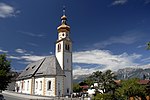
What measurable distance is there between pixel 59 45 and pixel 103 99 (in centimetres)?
3369

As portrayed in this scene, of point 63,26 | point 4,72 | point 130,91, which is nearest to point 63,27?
point 63,26

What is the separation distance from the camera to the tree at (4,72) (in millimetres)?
36144

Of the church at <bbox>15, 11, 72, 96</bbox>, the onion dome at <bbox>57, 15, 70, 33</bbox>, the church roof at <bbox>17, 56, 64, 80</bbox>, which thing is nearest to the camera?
the church at <bbox>15, 11, 72, 96</bbox>

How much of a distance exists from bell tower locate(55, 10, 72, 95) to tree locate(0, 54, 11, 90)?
102 ft

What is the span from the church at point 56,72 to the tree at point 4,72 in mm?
27876

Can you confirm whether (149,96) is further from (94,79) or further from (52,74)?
(52,74)

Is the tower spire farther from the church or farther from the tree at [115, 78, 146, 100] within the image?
the tree at [115, 78, 146, 100]

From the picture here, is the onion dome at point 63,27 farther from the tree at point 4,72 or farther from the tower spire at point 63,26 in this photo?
the tree at point 4,72

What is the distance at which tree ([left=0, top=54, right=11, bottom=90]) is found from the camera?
36.1m

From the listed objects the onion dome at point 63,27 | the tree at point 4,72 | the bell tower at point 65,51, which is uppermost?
the onion dome at point 63,27

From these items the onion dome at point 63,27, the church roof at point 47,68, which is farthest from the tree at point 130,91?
the onion dome at point 63,27

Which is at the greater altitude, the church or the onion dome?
the onion dome

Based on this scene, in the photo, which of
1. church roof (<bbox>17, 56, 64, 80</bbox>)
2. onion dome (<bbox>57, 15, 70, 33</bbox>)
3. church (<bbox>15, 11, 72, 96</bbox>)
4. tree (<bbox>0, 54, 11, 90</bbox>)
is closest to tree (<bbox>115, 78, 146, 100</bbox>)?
tree (<bbox>0, 54, 11, 90</bbox>)

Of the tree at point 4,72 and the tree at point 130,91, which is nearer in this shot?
the tree at point 4,72
